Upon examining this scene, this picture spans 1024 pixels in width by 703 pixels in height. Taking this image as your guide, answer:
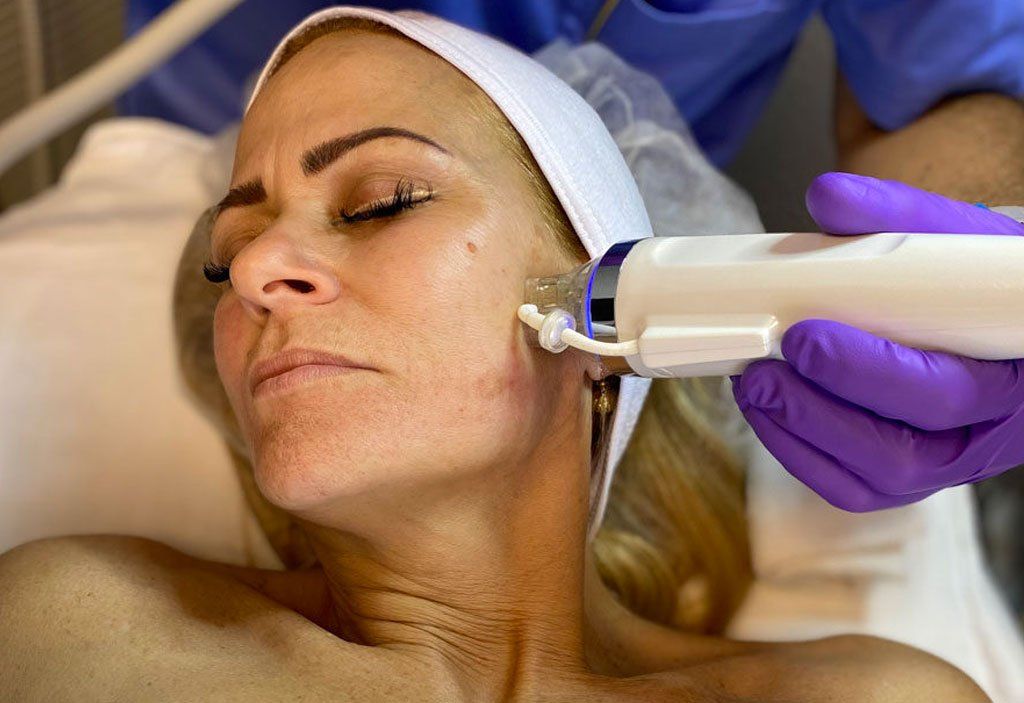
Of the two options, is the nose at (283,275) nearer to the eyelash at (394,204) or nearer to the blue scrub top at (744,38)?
the eyelash at (394,204)

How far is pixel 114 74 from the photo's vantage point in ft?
4.93

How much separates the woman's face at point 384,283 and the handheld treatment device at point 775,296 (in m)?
0.08

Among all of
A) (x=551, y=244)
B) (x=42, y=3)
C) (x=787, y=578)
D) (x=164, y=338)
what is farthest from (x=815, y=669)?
(x=42, y=3)

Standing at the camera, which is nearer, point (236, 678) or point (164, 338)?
point (236, 678)

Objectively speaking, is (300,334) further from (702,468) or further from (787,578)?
(787,578)

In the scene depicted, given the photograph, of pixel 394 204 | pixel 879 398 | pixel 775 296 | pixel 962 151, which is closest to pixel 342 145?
pixel 394 204

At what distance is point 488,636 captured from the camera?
1.19 m

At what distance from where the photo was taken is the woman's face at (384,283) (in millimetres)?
998

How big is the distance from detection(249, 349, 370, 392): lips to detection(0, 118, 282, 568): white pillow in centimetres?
48

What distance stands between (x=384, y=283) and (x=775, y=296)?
34 cm

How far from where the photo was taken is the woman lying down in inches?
39.9

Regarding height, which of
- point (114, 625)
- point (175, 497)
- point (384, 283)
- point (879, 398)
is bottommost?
point (175, 497)

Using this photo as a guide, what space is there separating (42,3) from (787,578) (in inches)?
63.0

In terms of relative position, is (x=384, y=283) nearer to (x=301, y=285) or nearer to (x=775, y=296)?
(x=301, y=285)
